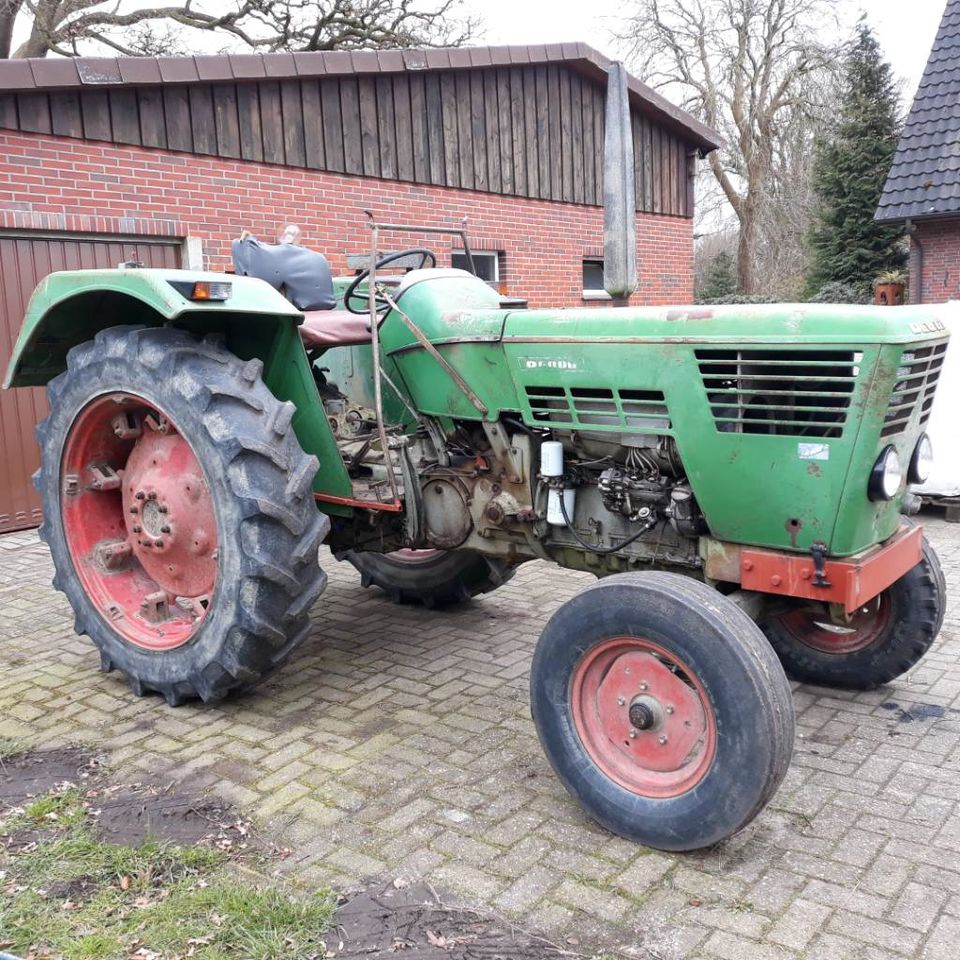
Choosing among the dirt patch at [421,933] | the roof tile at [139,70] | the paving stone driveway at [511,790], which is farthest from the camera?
the roof tile at [139,70]

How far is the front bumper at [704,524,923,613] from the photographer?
2.86 meters

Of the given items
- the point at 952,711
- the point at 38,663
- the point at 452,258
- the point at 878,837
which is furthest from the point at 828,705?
the point at 452,258

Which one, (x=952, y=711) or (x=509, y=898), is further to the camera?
(x=952, y=711)

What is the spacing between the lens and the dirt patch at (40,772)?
3113 millimetres

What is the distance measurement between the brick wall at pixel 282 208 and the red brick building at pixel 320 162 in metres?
0.02

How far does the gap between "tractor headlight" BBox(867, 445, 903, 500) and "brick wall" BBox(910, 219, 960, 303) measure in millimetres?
12423

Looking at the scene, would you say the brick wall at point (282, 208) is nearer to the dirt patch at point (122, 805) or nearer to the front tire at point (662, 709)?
the dirt patch at point (122, 805)

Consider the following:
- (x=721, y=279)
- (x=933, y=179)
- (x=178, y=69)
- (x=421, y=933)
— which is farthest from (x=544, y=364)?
(x=721, y=279)

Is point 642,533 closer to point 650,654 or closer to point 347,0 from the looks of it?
point 650,654

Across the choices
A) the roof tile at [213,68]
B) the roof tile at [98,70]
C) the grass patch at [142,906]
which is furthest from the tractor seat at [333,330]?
the roof tile at [213,68]

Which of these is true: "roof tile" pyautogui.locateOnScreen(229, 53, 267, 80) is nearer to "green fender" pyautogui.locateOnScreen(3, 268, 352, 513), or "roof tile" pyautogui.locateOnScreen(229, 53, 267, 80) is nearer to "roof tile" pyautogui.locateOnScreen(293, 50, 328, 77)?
"roof tile" pyautogui.locateOnScreen(293, 50, 328, 77)

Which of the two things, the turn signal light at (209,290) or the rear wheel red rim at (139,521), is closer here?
the turn signal light at (209,290)

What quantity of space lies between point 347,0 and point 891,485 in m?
13.7

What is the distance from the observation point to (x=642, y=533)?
3.31 meters
